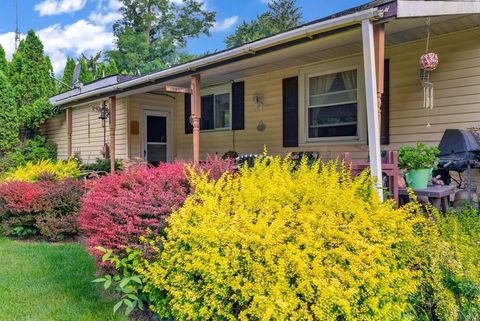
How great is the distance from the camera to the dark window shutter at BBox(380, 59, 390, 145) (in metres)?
5.88

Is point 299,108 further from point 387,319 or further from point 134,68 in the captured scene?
point 134,68

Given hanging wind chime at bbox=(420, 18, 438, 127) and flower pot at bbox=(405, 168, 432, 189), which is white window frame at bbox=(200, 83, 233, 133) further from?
flower pot at bbox=(405, 168, 432, 189)

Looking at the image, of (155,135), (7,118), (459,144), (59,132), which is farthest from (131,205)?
(7,118)

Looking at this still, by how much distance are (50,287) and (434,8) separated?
5077 mm

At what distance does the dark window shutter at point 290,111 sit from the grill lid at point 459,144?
9.05ft

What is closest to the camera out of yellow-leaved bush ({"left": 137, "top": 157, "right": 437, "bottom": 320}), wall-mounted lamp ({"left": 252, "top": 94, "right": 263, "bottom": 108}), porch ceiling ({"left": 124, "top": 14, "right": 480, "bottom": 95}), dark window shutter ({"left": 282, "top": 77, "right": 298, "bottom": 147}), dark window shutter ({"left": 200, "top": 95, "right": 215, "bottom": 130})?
yellow-leaved bush ({"left": 137, "top": 157, "right": 437, "bottom": 320})

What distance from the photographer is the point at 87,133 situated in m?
12.2

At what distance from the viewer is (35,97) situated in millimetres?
14766

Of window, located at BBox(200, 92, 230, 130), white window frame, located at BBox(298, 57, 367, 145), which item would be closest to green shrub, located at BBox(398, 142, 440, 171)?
white window frame, located at BBox(298, 57, 367, 145)

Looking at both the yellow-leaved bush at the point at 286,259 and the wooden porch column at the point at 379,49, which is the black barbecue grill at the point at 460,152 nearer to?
the wooden porch column at the point at 379,49

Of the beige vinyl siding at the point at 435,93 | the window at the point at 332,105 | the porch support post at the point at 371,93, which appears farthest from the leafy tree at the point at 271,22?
the porch support post at the point at 371,93

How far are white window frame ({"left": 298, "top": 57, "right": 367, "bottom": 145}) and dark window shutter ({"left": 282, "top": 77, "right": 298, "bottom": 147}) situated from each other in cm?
10

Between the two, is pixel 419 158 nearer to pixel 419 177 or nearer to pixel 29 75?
pixel 419 177

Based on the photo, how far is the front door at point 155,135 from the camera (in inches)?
412
